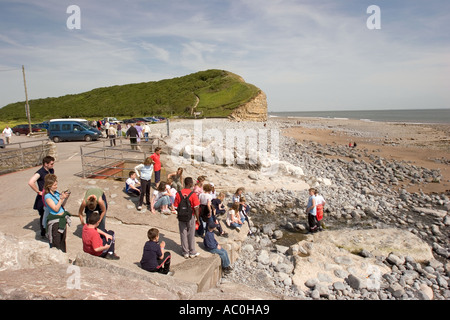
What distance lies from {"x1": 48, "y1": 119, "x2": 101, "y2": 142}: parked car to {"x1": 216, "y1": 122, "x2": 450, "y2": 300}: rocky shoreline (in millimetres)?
15891

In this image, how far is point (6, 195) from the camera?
9.25 m

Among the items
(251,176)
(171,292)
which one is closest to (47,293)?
(171,292)

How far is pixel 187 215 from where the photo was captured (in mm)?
6012

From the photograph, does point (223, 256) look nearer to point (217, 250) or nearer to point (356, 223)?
point (217, 250)

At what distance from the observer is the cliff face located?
56.7m

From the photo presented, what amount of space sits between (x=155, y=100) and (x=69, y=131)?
55329 mm

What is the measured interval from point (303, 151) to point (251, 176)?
12622 millimetres

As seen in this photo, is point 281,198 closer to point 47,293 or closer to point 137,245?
point 137,245

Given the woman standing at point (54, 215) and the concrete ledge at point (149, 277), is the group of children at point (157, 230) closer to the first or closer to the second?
the woman standing at point (54, 215)

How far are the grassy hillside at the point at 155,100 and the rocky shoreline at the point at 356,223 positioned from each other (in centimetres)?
4194

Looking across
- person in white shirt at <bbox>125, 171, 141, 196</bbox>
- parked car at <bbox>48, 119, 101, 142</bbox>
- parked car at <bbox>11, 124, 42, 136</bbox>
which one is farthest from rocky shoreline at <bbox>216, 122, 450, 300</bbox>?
parked car at <bbox>11, 124, 42, 136</bbox>

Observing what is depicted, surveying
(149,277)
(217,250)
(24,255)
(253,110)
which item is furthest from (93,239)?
(253,110)

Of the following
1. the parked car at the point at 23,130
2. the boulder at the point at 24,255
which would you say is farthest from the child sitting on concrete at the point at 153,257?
the parked car at the point at 23,130

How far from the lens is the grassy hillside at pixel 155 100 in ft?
208
